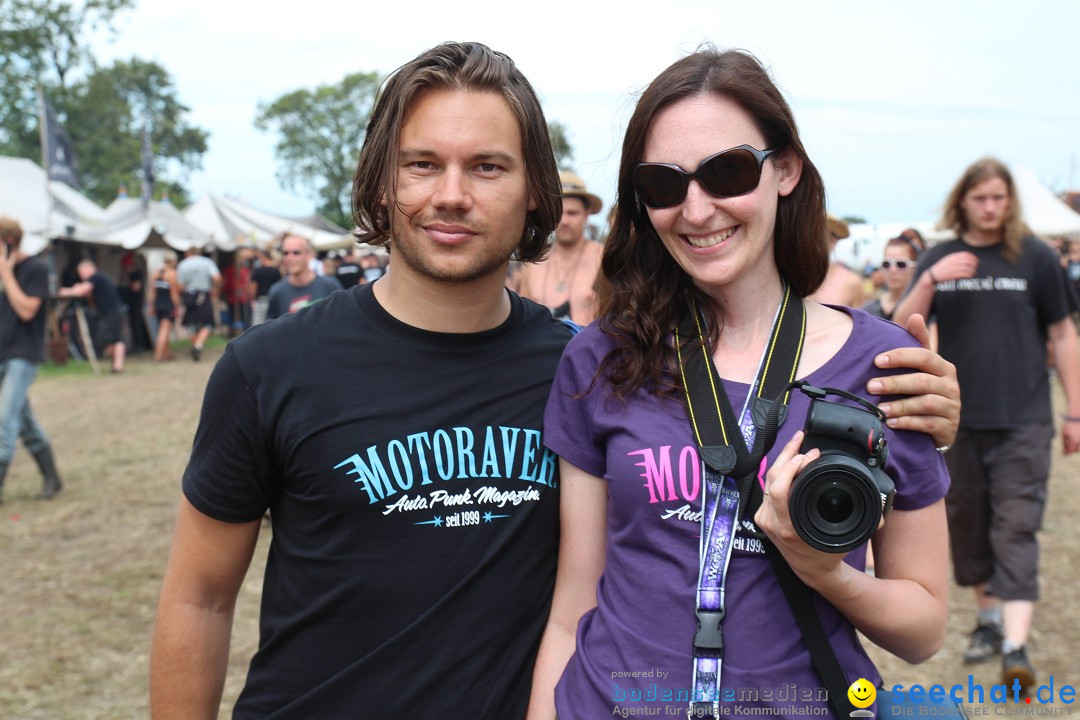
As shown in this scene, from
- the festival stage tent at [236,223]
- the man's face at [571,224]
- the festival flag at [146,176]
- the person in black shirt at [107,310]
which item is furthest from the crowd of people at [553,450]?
the festival stage tent at [236,223]

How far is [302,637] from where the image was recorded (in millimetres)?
1808

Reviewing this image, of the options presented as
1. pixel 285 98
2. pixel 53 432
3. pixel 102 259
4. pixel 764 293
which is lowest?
pixel 53 432

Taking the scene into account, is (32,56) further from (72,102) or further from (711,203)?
(711,203)

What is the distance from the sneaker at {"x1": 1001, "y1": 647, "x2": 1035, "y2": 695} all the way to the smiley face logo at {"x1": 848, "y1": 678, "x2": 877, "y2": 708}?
2988 millimetres

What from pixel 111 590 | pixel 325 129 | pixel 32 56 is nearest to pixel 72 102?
pixel 32 56

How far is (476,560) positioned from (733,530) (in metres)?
0.52

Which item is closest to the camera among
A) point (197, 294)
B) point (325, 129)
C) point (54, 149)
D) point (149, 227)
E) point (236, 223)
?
point (54, 149)

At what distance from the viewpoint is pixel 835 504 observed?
144 centimetres

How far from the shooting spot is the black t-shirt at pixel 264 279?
16.6 m

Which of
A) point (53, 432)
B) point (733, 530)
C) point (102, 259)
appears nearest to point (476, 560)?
point (733, 530)

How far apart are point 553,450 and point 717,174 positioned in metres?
0.63

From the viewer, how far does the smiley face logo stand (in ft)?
5.15

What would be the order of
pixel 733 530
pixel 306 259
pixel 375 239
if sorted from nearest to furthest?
pixel 733 530 → pixel 375 239 → pixel 306 259

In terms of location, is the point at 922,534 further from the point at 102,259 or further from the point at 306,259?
the point at 102,259
